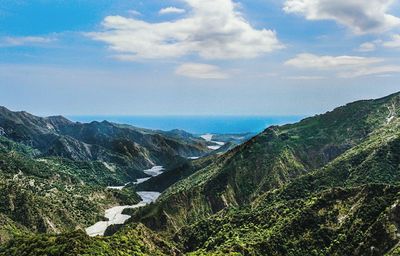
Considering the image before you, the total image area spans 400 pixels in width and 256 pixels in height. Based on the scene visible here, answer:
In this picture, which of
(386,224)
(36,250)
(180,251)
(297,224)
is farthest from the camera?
(180,251)

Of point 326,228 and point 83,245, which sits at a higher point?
point 83,245

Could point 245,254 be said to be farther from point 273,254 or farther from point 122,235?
point 122,235

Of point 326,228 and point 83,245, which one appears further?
point 326,228

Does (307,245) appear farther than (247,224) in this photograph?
No

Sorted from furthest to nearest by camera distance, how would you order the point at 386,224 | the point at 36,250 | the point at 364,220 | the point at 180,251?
the point at 180,251, the point at 364,220, the point at 386,224, the point at 36,250

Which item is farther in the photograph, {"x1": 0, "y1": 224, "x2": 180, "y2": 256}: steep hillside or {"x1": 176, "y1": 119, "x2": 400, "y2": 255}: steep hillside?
{"x1": 176, "y1": 119, "x2": 400, "y2": 255}: steep hillside

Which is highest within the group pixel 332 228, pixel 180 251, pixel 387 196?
pixel 387 196

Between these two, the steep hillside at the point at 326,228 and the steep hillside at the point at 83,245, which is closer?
the steep hillside at the point at 83,245

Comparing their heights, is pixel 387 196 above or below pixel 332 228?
above

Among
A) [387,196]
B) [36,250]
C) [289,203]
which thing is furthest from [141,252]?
[387,196]
